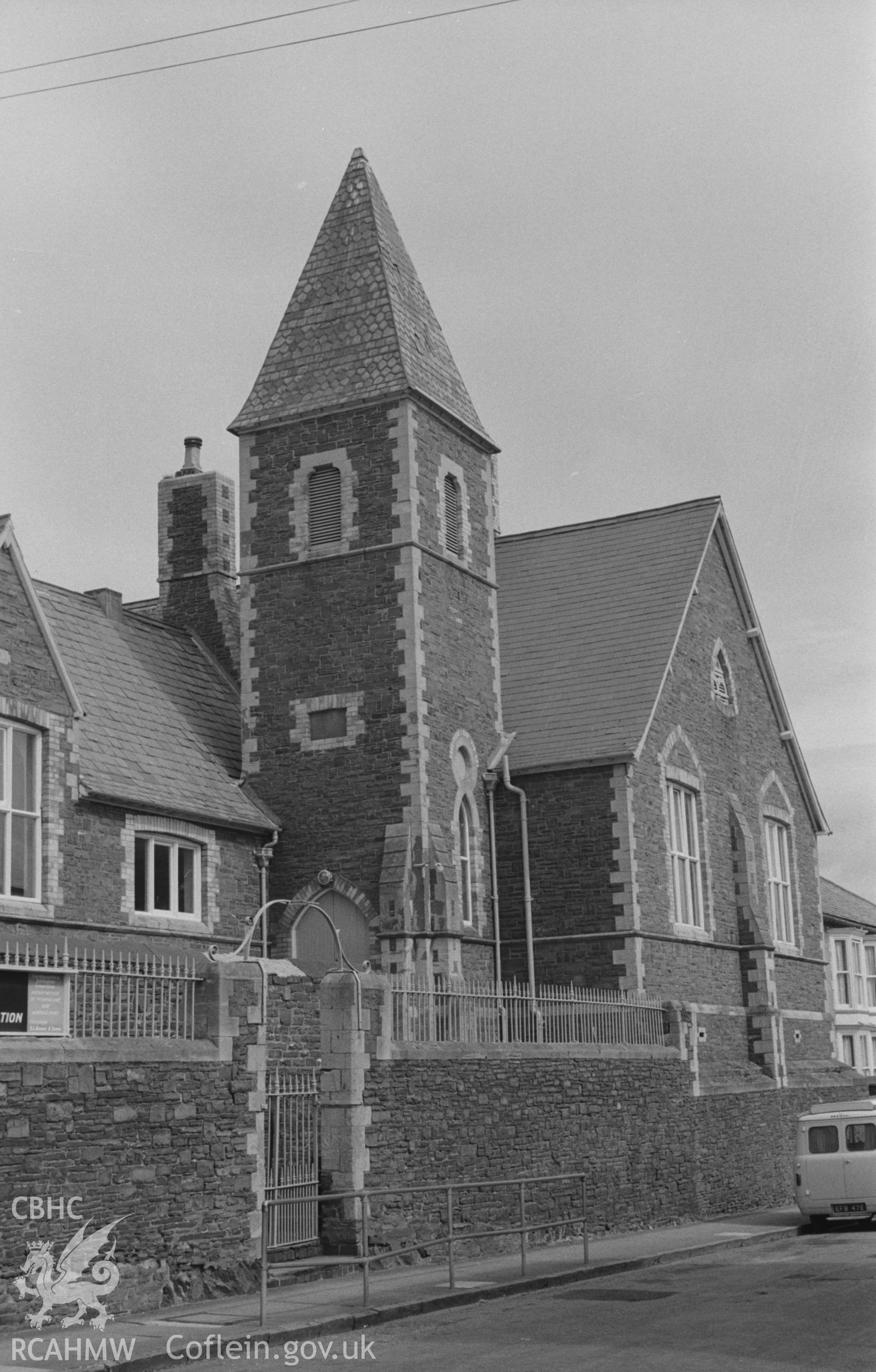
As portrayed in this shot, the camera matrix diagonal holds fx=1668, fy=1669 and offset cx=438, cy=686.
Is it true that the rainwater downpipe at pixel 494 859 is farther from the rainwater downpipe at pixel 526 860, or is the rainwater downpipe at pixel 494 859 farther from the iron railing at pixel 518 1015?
the iron railing at pixel 518 1015

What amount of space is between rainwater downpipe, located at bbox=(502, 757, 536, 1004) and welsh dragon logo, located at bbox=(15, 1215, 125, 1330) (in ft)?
46.2

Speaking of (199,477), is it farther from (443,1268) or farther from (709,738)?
(443,1268)

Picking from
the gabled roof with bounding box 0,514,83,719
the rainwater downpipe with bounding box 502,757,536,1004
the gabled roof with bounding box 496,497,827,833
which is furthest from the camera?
the gabled roof with bounding box 496,497,827,833

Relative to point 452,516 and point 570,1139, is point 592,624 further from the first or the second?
point 570,1139

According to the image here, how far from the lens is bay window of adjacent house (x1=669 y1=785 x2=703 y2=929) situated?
3195 centimetres

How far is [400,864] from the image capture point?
2709cm

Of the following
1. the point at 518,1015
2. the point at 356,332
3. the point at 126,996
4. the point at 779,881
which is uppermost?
the point at 356,332

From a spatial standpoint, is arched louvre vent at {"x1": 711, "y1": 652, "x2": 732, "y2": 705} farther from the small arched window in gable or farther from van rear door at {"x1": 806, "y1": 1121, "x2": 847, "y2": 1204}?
van rear door at {"x1": 806, "y1": 1121, "x2": 847, "y2": 1204}

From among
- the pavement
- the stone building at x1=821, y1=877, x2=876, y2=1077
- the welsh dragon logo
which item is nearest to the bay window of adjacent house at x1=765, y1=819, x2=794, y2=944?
the stone building at x1=821, y1=877, x2=876, y2=1077

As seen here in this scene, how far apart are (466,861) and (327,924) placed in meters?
2.76

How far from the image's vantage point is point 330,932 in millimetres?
27641

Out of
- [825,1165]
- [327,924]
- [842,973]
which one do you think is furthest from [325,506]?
[842,973]

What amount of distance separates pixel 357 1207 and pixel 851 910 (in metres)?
32.6

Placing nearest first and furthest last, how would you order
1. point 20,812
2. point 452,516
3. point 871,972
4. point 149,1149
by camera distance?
1. point 149,1149
2. point 20,812
3. point 452,516
4. point 871,972
